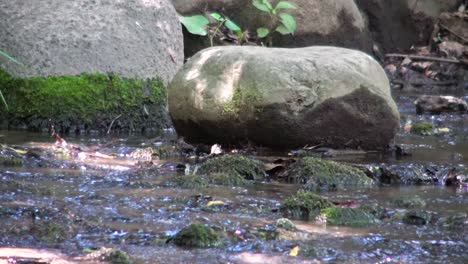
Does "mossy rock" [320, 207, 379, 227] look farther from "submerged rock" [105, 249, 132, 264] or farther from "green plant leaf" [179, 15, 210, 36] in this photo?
"green plant leaf" [179, 15, 210, 36]

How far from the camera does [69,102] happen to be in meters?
6.98

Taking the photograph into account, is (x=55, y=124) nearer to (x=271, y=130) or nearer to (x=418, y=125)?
(x=271, y=130)

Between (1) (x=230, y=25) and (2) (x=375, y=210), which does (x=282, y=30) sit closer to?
(1) (x=230, y=25)

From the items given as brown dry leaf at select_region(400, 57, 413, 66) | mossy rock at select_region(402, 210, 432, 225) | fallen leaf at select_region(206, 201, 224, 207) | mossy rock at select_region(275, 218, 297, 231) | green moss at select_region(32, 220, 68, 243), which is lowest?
brown dry leaf at select_region(400, 57, 413, 66)

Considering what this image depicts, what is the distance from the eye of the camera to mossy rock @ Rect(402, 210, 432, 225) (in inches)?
154

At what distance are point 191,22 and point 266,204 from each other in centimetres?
599

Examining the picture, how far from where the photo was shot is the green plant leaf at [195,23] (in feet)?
32.5

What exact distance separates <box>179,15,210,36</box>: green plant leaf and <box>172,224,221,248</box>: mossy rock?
664 cm

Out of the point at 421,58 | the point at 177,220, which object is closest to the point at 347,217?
the point at 177,220

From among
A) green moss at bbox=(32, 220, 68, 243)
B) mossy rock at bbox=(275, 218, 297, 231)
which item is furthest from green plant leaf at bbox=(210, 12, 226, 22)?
green moss at bbox=(32, 220, 68, 243)

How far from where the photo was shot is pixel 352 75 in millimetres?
6043

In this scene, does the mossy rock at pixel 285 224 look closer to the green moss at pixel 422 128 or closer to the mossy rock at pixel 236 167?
the mossy rock at pixel 236 167

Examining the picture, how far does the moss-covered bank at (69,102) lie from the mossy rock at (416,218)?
12.0ft

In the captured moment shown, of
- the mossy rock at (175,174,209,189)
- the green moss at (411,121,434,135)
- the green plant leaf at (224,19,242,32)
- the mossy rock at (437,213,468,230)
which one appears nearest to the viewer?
the mossy rock at (437,213,468,230)
